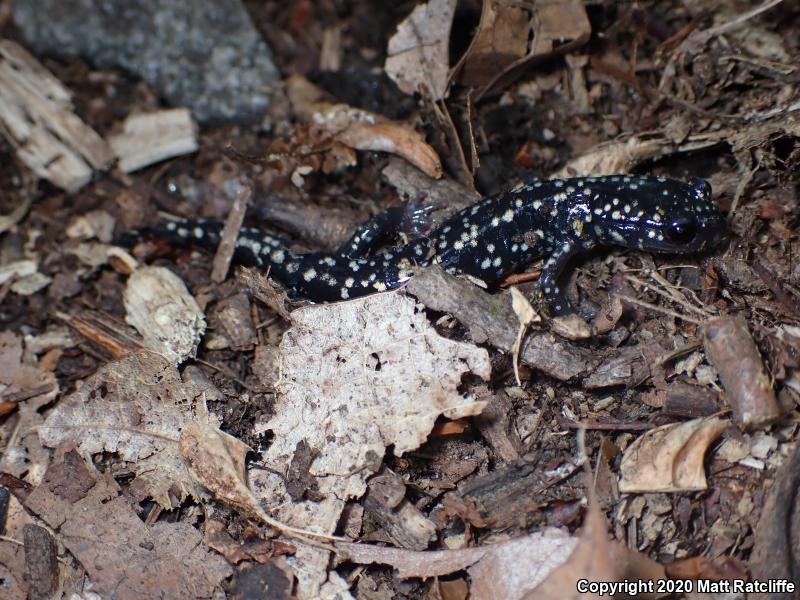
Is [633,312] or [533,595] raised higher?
[633,312]

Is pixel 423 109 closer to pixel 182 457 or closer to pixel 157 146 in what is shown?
pixel 157 146

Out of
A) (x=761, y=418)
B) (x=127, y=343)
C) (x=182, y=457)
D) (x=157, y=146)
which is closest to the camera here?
(x=761, y=418)

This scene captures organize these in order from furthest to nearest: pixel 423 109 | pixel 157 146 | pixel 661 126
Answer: pixel 157 146 < pixel 423 109 < pixel 661 126

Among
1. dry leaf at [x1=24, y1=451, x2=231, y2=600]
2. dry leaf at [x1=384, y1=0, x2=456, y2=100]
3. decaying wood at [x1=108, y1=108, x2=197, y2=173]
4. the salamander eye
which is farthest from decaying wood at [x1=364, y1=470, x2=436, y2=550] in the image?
decaying wood at [x1=108, y1=108, x2=197, y2=173]

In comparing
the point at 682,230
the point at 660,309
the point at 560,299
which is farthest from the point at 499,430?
the point at 682,230

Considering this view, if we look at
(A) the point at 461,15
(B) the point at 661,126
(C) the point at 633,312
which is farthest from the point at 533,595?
(A) the point at 461,15

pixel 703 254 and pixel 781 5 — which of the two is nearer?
pixel 703 254

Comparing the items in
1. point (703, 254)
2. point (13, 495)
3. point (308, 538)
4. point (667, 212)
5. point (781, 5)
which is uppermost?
point (781, 5)

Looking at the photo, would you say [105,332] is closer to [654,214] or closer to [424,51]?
[424,51]
